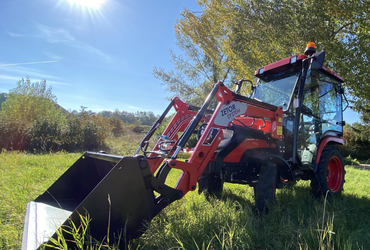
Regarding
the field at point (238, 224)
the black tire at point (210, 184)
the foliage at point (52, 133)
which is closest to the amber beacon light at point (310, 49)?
the field at point (238, 224)

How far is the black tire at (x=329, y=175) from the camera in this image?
4.05 metres

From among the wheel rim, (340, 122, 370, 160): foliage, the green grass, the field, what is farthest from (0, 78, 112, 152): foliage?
(340, 122, 370, 160): foliage

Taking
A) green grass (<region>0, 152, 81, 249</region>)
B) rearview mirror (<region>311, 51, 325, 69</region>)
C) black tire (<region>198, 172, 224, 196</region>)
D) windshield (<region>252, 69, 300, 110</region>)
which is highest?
rearview mirror (<region>311, 51, 325, 69</region>)

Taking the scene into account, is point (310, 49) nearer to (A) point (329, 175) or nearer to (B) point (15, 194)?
(A) point (329, 175)

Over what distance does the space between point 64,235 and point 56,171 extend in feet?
13.4

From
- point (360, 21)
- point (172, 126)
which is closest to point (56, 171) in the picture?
point (172, 126)

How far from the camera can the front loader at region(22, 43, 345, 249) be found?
7.11 ft

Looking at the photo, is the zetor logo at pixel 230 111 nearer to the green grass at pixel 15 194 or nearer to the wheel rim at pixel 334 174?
the green grass at pixel 15 194

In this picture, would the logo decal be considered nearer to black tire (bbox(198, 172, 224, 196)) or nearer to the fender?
black tire (bbox(198, 172, 224, 196))

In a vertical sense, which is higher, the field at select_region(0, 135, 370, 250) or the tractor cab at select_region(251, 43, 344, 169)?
the tractor cab at select_region(251, 43, 344, 169)

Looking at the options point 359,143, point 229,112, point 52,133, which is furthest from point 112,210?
point 359,143

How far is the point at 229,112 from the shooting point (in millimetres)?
3045

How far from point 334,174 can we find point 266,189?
2.61 m

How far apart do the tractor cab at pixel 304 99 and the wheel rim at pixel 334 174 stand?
561 millimetres
